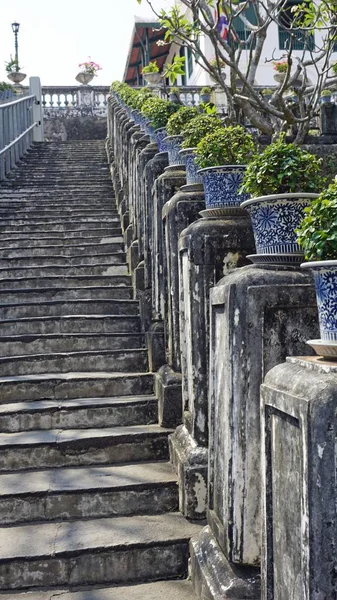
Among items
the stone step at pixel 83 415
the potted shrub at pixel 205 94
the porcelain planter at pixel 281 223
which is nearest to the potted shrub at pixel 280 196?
the porcelain planter at pixel 281 223

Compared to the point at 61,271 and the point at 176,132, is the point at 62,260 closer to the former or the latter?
the point at 61,271

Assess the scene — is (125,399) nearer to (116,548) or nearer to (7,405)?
(7,405)

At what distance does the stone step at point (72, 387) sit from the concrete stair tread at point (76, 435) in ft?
1.44

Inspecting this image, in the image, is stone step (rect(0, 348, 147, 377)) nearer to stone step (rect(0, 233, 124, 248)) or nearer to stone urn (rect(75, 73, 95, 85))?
stone step (rect(0, 233, 124, 248))

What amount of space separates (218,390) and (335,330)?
1097 mm

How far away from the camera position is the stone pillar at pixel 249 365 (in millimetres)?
2730

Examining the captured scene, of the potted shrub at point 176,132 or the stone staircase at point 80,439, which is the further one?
the potted shrub at point 176,132

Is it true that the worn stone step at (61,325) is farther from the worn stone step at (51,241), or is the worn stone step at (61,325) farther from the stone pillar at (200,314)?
the stone pillar at (200,314)

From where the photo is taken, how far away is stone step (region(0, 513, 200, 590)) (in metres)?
3.51

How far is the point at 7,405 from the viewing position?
4.90 metres

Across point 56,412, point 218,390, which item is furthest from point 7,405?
point 218,390

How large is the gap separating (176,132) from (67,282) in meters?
1.89

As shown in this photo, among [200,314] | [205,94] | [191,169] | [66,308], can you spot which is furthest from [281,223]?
[205,94]

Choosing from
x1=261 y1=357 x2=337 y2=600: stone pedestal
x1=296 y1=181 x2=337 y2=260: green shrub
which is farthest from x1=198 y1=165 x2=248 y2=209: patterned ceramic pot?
x1=261 y1=357 x2=337 y2=600: stone pedestal
